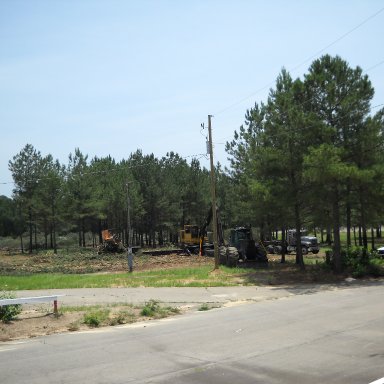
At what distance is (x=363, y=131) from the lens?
86.7 ft

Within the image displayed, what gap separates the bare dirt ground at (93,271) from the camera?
44.3 ft

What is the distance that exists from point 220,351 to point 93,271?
1204 inches

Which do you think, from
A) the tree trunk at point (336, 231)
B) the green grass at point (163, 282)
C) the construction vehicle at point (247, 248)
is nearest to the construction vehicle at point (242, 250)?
the construction vehicle at point (247, 248)

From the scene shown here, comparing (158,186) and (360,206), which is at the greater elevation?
(158,186)

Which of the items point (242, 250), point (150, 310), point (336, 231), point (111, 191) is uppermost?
point (111, 191)

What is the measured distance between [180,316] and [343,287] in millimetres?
10066

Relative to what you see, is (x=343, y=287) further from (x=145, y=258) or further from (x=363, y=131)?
(x=145, y=258)

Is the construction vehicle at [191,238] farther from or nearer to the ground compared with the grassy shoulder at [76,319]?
farther from the ground

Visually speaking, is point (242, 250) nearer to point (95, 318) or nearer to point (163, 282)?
point (163, 282)

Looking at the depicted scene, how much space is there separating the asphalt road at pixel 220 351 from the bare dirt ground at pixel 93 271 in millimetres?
1083

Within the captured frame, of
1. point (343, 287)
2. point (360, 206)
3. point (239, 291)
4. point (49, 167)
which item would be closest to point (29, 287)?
point (239, 291)

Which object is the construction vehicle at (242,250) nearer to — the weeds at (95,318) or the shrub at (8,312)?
the weeds at (95,318)

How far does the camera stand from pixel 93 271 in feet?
128

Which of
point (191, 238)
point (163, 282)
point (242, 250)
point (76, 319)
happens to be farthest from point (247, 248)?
point (76, 319)
